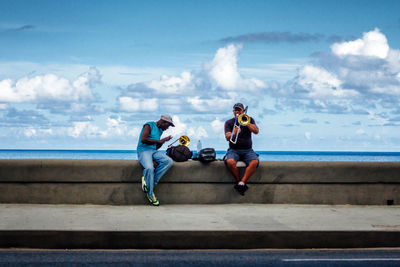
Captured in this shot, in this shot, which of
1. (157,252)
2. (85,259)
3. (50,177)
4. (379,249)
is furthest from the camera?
(50,177)

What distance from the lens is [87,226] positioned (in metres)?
8.55

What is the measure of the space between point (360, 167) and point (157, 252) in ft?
18.2

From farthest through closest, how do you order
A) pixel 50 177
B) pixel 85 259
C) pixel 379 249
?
pixel 50 177 → pixel 379 249 → pixel 85 259

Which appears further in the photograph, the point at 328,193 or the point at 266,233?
the point at 328,193

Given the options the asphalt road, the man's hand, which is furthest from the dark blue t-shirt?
the asphalt road

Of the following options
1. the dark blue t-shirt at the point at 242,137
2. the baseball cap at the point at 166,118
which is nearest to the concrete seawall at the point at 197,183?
the dark blue t-shirt at the point at 242,137

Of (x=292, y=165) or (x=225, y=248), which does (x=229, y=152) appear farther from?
(x=225, y=248)

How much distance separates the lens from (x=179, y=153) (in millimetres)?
11594

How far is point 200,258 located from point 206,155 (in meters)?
4.20

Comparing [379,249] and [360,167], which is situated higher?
[360,167]

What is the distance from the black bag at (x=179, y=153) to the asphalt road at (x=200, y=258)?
3701 millimetres

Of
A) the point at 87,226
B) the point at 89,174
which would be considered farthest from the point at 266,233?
the point at 89,174

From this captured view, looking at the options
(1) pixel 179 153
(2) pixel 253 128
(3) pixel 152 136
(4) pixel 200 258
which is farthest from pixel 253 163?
(4) pixel 200 258

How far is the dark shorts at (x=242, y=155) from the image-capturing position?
11.4 metres
